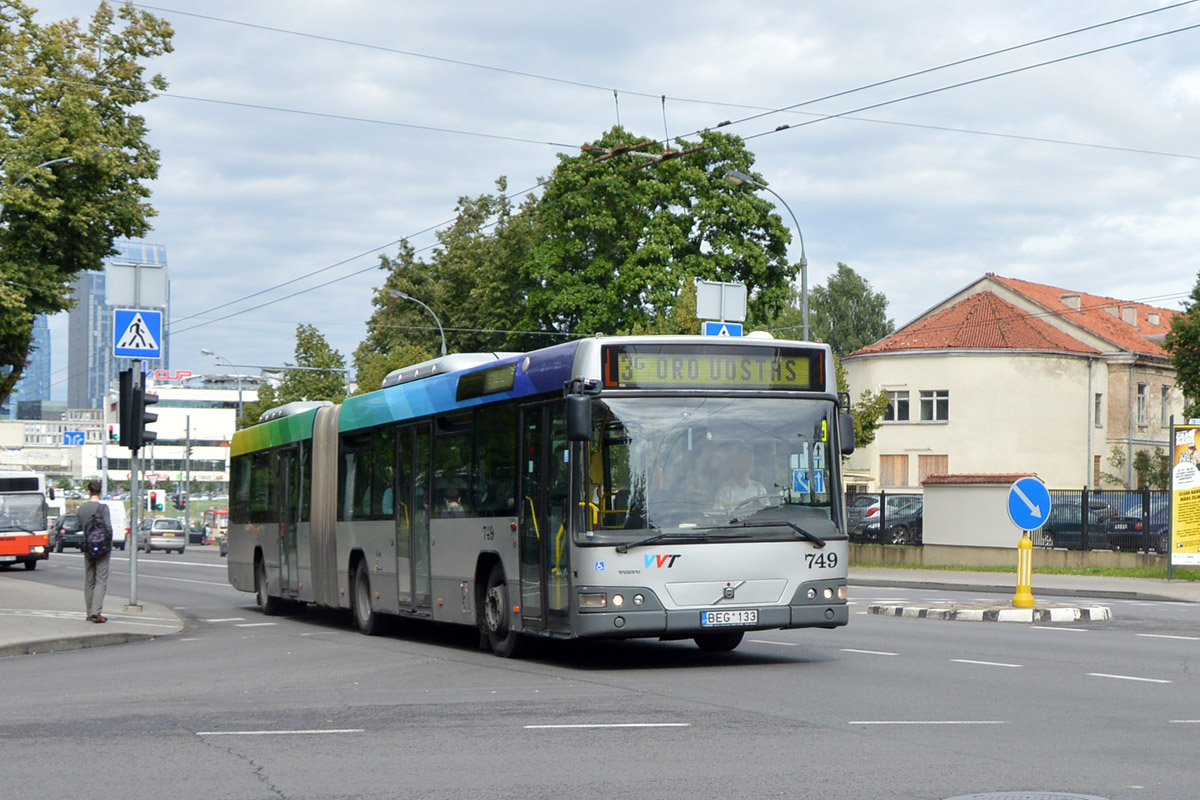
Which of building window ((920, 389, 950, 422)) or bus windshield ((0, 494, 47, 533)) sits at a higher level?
building window ((920, 389, 950, 422))

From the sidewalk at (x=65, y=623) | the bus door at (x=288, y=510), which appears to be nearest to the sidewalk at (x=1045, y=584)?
the bus door at (x=288, y=510)

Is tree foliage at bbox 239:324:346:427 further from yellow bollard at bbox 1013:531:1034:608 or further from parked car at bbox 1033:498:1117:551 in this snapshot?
yellow bollard at bbox 1013:531:1034:608

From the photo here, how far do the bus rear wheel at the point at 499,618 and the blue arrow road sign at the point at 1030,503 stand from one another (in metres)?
8.17

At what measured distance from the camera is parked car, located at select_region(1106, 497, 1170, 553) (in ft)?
114

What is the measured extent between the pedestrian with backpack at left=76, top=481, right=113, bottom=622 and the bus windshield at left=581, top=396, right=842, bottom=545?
896cm

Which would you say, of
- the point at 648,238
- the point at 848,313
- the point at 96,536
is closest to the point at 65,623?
the point at 96,536

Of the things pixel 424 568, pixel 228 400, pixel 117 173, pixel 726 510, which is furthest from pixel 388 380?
pixel 228 400

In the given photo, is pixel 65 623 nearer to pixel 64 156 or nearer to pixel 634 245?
pixel 64 156

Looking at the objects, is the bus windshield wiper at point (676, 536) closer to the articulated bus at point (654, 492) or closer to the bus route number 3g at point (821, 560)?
the articulated bus at point (654, 492)

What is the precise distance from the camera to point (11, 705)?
37.5ft

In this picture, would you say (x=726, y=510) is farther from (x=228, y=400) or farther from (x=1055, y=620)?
(x=228, y=400)

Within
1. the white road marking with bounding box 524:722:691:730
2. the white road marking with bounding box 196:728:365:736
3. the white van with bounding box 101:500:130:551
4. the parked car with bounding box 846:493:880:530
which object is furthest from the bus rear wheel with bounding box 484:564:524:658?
the white van with bounding box 101:500:130:551

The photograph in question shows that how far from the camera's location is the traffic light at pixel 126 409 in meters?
21.0

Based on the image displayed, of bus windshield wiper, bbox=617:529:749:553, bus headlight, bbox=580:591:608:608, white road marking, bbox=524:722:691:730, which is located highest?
bus windshield wiper, bbox=617:529:749:553
